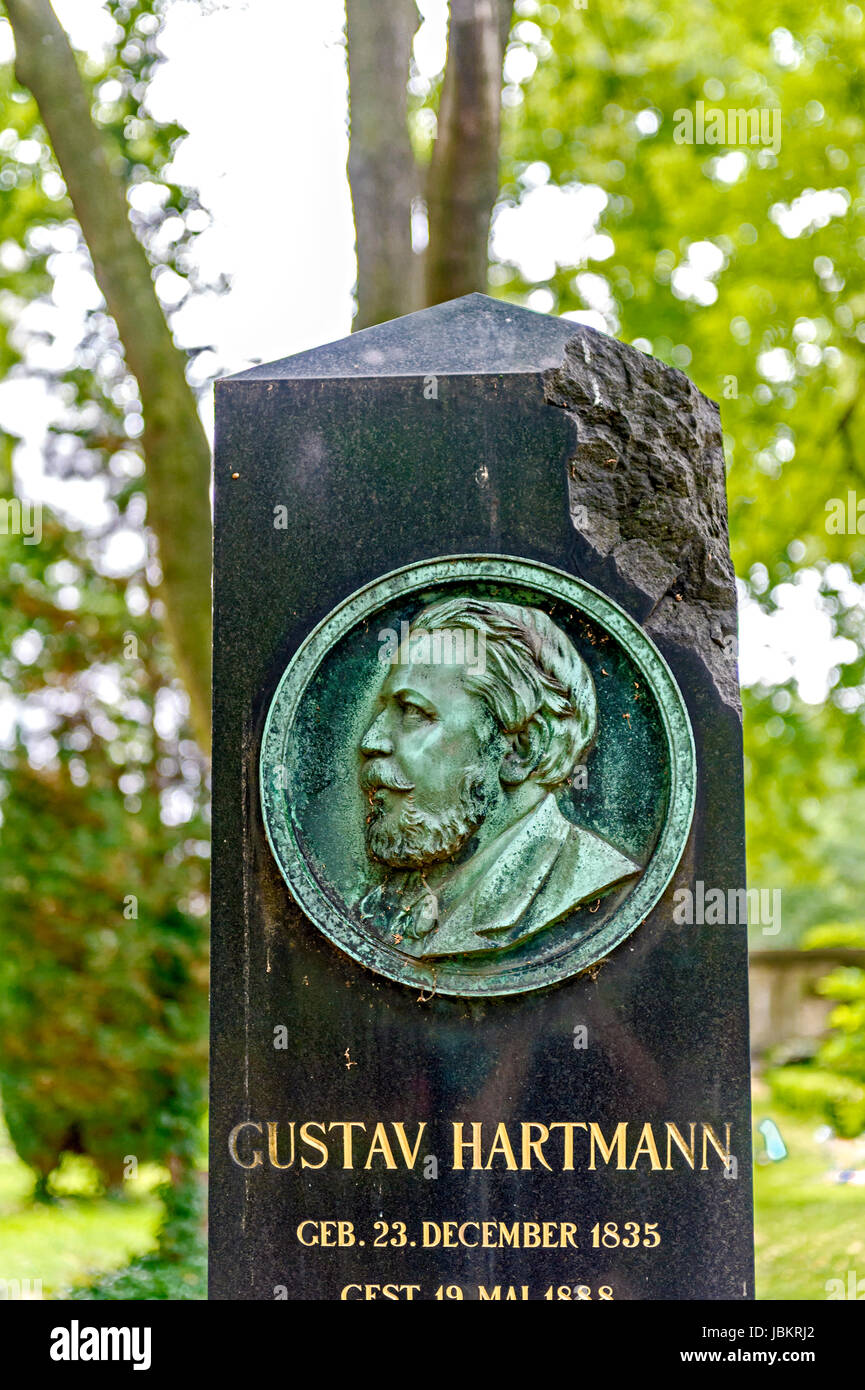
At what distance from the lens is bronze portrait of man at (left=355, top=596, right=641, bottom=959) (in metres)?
3.98

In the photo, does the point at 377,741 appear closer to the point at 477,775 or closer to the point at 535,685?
the point at 477,775

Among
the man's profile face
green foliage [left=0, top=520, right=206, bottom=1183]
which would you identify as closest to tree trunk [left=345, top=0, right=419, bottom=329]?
green foliage [left=0, top=520, right=206, bottom=1183]

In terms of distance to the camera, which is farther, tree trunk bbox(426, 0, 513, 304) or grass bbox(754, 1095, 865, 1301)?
tree trunk bbox(426, 0, 513, 304)

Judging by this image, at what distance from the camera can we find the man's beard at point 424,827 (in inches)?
158

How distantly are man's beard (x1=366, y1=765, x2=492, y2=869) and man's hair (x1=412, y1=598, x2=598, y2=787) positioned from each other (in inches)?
7.5

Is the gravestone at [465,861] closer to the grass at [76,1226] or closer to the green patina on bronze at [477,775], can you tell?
the green patina on bronze at [477,775]

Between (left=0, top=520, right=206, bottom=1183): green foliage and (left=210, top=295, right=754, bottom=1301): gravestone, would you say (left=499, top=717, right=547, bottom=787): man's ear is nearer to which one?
(left=210, top=295, right=754, bottom=1301): gravestone

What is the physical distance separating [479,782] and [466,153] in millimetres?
5424

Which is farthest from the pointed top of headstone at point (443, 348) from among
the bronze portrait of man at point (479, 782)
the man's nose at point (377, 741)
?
the man's nose at point (377, 741)

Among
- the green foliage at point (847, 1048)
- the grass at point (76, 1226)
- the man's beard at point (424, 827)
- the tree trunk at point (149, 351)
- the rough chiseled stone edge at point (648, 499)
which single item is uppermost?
the tree trunk at point (149, 351)

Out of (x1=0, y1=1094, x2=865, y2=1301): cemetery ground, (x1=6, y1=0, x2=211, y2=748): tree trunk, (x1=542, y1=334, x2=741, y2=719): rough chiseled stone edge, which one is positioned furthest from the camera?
(x1=0, y1=1094, x2=865, y2=1301): cemetery ground

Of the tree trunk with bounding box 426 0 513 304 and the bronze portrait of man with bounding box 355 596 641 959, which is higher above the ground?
the tree trunk with bounding box 426 0 513 304

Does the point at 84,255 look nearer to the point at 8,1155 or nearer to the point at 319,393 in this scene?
the point at 319,393
